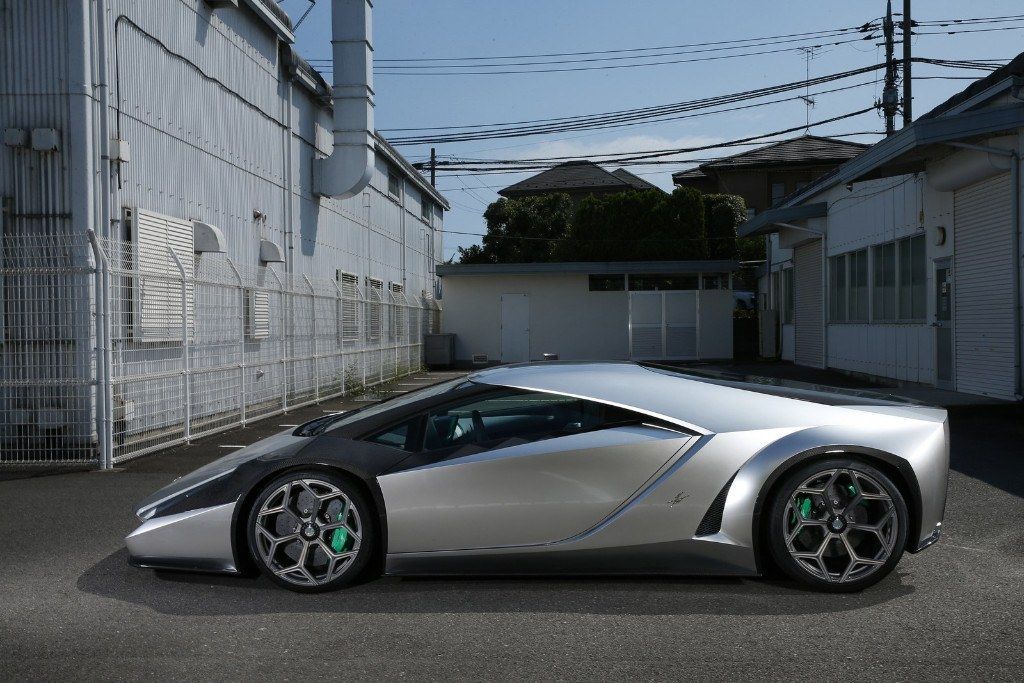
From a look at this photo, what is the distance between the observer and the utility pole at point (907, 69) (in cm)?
2919

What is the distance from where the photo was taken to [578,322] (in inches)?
1182

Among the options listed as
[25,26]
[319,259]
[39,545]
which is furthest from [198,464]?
[319,259]

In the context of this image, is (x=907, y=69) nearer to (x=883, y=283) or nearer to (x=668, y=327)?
(x=668, y=327)

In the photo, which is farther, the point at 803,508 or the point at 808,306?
the point at 808,306

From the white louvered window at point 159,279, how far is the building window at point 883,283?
1354 centimetres

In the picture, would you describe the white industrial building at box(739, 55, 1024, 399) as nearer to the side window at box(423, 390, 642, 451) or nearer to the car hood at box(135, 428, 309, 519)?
the side window at box(423, 390, 642, 451)

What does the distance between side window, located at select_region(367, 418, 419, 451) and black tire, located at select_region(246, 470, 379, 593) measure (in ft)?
0.94

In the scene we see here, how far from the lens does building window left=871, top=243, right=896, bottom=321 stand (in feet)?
61.8

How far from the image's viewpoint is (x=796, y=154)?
5822cm

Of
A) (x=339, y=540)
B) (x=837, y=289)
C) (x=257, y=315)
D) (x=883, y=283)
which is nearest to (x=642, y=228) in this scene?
(x=837, y=289)

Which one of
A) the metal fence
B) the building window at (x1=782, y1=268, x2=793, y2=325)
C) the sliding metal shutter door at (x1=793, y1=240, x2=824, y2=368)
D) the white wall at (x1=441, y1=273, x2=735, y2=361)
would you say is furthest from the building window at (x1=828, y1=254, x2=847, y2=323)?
the metal fence

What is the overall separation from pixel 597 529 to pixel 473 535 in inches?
23.1

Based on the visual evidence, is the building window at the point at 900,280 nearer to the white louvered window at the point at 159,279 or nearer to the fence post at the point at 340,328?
the fence post at the point at 340,328

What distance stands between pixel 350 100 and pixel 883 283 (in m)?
11.3
